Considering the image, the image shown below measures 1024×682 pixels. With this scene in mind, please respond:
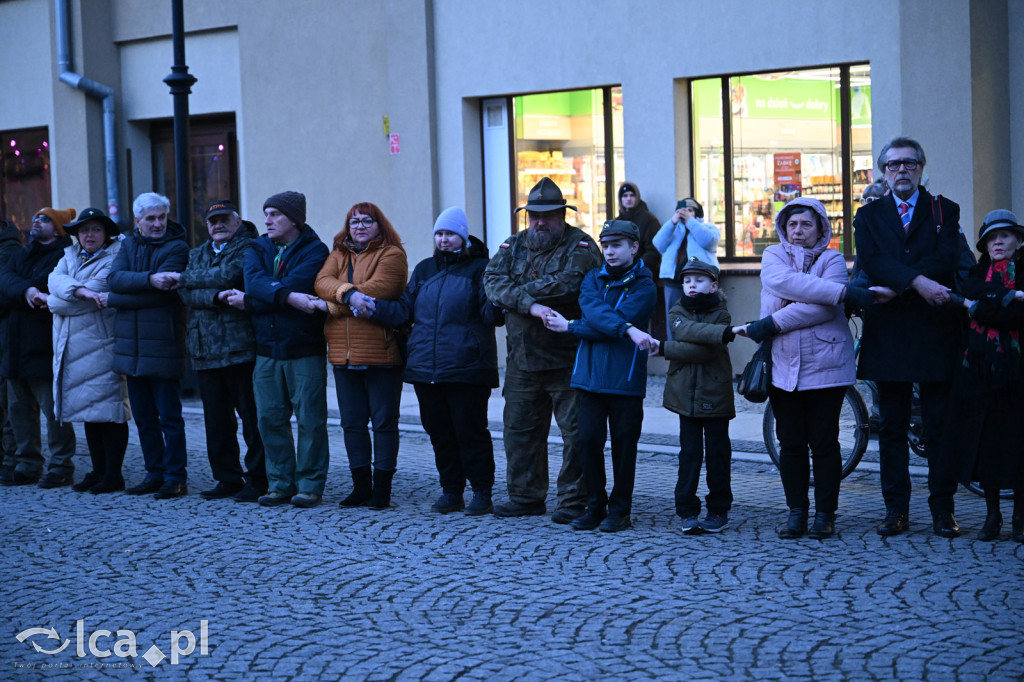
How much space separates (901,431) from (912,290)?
79 centimetres

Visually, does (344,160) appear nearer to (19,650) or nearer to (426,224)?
(426,224)

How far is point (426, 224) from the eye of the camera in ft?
54.8

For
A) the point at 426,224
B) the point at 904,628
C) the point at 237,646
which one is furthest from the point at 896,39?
the point at 237,646

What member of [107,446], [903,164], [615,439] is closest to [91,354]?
[107,446]

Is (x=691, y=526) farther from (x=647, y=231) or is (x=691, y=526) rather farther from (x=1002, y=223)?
(x=647, y=231)

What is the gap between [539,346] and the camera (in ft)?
26.2

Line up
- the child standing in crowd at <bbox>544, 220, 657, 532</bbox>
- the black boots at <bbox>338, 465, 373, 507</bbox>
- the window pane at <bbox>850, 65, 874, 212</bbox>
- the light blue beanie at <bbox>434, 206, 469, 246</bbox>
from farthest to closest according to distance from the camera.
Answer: the window pane at <bbox>850, 65, 874, 212</bbox> → the black boots at <bbox>338, 465, 373, 507</bbox> → the light blue beanie at <bbox>434, 206, 469, 246</bbox> → the child standing in crowd at <bbox>544, 220, 657, 532</bbox>

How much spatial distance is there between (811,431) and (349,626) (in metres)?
2.89

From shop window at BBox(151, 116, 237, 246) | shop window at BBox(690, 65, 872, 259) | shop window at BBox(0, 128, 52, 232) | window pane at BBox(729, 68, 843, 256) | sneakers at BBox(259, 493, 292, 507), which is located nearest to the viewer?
sneakers at BBox(259, 493, 292, 507)

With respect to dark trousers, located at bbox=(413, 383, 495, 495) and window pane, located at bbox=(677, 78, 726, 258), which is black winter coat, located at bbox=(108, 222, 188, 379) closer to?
dark trousers, located at bbox=(413, 383, 495, 495)

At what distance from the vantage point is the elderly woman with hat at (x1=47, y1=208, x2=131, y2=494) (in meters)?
9.48

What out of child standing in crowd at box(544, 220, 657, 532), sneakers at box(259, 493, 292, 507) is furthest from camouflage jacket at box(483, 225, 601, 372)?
sneakers at box(259, 493, 292, 507)

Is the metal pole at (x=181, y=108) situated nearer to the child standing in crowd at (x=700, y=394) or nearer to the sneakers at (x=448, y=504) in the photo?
the sneakers at (x=448, y=504)

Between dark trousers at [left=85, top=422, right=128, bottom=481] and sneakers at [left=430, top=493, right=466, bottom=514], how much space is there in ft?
8.38
